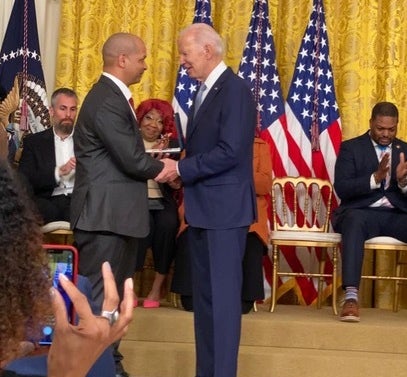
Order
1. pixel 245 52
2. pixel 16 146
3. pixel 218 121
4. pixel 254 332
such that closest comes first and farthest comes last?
pixel 218 121 → pixel 254 332 → pixel 16 146 → pixel 245 52

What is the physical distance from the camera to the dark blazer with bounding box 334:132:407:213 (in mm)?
6027

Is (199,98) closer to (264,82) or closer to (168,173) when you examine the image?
(168,173)

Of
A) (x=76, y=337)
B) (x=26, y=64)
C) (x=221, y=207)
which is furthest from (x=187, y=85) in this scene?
(x=76, y=337)

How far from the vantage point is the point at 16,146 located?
6430 mm

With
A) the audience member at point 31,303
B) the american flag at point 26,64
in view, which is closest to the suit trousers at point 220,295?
the american flag at point 26,64

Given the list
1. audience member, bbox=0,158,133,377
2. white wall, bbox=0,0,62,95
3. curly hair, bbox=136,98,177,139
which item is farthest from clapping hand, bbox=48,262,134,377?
white wall, bbox=0,0,62,95

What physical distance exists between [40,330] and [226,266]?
10.7ft

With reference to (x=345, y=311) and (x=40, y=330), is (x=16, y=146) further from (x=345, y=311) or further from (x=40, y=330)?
(x=40, y=330)

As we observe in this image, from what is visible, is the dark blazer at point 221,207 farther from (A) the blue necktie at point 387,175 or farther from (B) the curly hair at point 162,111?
(A) the blue necktie at point 387,175

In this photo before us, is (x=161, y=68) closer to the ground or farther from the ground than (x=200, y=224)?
farther from the ground

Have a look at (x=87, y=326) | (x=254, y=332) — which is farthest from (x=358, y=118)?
(x=87, y=326)

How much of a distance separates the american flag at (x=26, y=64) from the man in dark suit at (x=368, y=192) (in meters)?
2.11

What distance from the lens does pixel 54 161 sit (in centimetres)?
610

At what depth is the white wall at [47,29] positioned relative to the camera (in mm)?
7027
